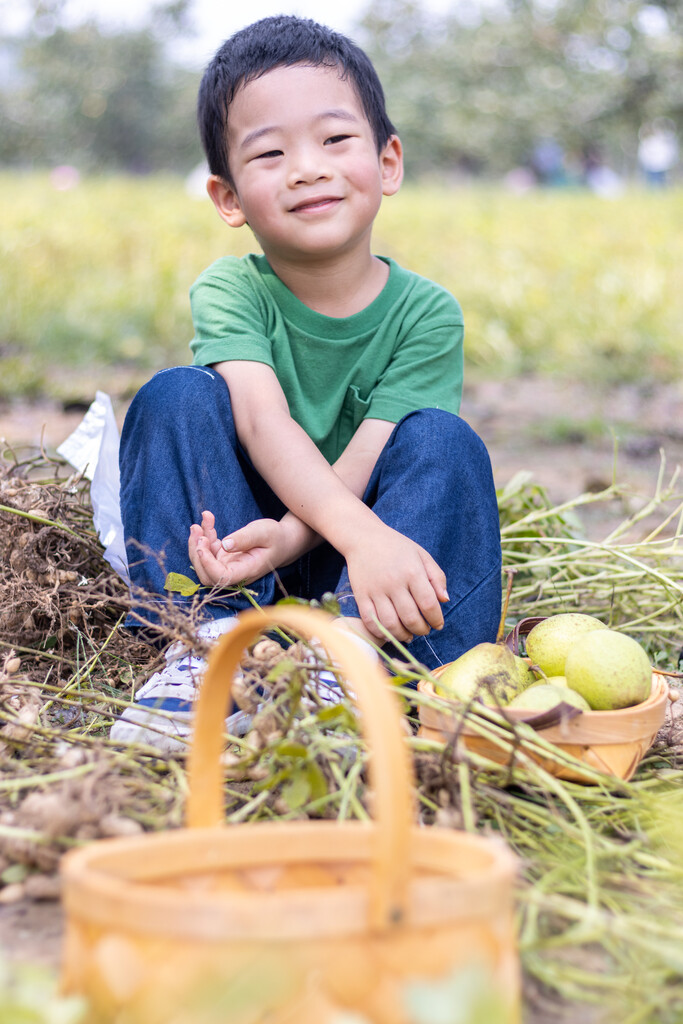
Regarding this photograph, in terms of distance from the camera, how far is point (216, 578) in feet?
5.11

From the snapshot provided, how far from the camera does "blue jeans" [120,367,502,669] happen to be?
5.42ft

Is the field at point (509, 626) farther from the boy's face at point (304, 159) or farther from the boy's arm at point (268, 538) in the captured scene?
the boy's face at point (304, 159)

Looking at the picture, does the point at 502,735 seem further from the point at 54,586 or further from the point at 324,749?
the point at 54,586

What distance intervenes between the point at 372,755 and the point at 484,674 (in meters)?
0.60

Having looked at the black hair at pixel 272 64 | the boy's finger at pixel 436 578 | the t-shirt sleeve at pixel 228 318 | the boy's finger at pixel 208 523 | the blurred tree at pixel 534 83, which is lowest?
the boy's finger at pixel 436 578

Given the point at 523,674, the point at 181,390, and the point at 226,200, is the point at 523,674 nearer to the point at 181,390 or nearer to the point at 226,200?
the point at 181,390

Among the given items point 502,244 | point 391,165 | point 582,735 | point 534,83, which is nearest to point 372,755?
point 582,735

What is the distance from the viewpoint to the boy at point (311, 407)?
5.18ft

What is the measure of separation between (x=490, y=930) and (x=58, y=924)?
1.75ft

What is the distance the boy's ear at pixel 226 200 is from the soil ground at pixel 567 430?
762 millimetres

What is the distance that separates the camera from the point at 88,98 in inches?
1217

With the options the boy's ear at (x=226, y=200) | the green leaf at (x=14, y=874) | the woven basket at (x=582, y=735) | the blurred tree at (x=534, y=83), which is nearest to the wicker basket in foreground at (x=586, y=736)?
the woven basket at (x=582, y=735)

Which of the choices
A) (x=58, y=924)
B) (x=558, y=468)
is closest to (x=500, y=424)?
(x=558, y=468)

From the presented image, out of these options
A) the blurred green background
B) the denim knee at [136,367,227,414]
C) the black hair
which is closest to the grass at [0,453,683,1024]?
the denim knee at [136,367,227,414]
